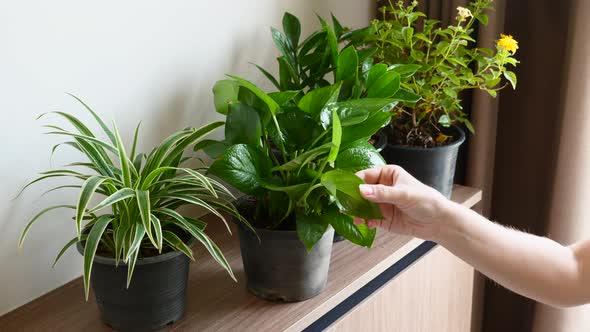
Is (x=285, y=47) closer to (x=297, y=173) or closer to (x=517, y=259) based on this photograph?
(x=297, y=173)

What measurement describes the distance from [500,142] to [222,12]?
88 cm

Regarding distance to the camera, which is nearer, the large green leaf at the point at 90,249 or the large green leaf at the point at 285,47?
the large green leaf at the point at 90,249

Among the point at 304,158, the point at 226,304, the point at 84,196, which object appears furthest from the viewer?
the point at 226,304

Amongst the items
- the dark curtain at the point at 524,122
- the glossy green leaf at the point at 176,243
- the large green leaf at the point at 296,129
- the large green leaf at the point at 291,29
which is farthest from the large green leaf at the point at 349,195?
the dark curtain at the point at 524,122

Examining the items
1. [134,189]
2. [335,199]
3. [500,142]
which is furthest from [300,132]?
[500,142]

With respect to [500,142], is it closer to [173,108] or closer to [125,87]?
[173,108]

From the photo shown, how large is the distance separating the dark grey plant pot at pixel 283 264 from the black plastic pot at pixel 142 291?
0.36ft

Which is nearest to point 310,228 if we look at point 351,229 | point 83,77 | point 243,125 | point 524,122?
point 351,229

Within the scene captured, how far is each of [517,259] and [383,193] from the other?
0.94 ft

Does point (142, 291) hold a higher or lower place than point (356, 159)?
lower

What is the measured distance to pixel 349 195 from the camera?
2.90ft

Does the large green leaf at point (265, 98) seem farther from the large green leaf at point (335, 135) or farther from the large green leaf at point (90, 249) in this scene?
the large green leaf at point (90, 249)

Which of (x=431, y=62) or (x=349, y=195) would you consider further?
(x=431, y=62)

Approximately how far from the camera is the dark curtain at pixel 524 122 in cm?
150
